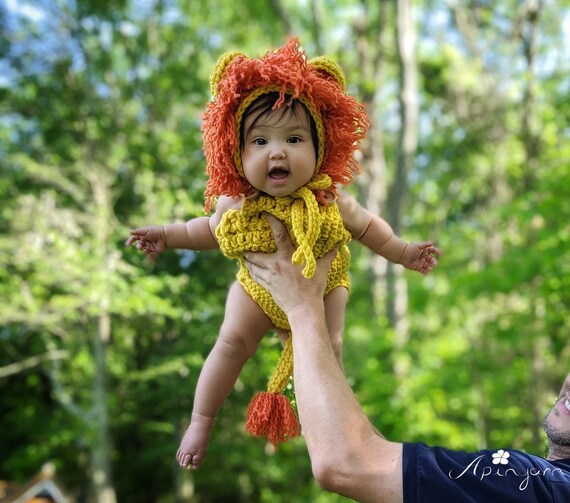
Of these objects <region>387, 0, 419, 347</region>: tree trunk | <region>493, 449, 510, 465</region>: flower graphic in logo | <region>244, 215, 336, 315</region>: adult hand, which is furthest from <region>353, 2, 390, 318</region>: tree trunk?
<region>493, 449, 510, 465</region>: flower graphic in logo

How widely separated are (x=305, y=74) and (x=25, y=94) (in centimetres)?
1007

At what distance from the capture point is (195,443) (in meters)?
1.92

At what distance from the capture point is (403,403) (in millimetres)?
7633

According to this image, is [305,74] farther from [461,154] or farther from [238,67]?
[461,154]

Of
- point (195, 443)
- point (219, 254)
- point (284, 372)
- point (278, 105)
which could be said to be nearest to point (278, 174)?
point (278, 105)

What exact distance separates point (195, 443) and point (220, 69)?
3.59ft

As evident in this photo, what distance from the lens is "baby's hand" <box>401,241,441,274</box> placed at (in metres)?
2.02

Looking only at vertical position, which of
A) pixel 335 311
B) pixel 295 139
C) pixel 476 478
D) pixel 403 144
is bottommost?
pixel 476 478

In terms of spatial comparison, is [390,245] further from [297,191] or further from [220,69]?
[220,69]

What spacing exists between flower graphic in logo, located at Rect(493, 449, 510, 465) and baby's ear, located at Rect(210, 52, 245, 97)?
1.20 metres

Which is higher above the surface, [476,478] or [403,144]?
[403,144]

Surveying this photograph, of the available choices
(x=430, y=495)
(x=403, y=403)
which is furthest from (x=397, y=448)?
(x=403, y=403)
